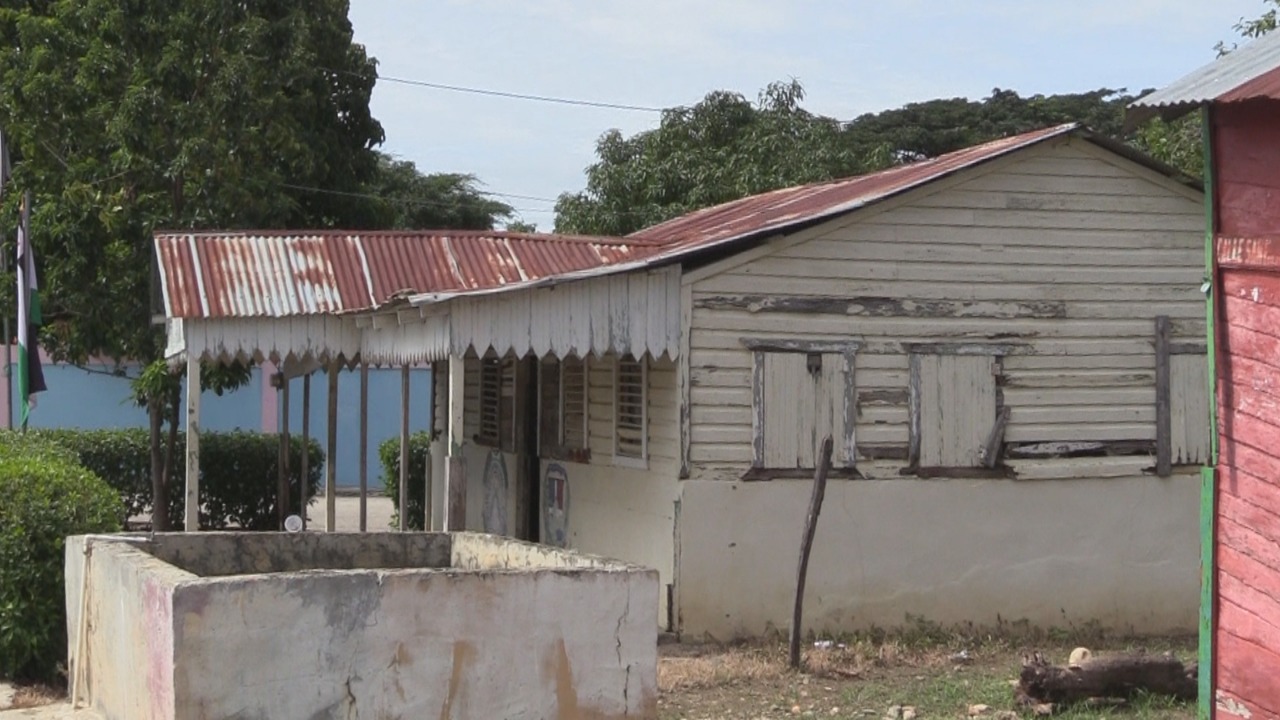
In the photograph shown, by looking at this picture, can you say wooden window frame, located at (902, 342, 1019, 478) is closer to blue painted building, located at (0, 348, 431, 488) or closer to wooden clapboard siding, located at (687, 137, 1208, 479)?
wooden clapboard siding, located at (687, 137, 1208, 479)

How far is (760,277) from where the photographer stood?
12.2 metres

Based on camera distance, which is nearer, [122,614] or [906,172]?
[122,614]

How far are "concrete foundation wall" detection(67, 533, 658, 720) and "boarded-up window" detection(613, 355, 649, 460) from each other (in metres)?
4.09

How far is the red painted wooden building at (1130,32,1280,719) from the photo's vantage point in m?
7.18

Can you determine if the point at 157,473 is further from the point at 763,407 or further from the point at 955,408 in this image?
the point at 955,408

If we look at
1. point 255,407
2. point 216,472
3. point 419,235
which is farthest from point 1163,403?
point 255,407

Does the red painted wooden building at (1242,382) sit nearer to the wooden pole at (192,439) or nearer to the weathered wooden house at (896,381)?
the weathered wooden house at (896,381)

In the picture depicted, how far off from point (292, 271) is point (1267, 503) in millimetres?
9811

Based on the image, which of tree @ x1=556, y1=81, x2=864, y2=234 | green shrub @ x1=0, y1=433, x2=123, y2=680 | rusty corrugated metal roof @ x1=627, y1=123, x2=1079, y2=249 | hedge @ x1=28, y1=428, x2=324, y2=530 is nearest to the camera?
green shrub @ x1=0, y1=433, x2=123, y2=680

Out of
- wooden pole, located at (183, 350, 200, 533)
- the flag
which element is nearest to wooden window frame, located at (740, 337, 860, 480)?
wooden pole, located at (183, 350, 200, 533)

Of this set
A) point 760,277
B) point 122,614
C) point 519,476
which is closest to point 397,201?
point 519,476

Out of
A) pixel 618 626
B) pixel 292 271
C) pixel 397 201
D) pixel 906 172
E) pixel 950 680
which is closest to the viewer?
pixel 618 626

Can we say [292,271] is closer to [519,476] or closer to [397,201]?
[519,476]

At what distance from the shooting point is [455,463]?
11453 mm
